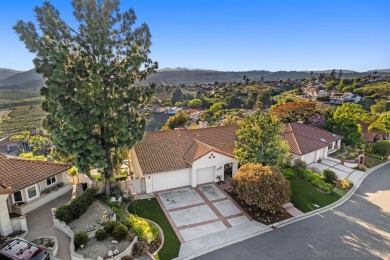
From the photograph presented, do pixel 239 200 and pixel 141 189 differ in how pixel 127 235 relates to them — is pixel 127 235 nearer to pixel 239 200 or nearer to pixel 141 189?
pixel 141 189

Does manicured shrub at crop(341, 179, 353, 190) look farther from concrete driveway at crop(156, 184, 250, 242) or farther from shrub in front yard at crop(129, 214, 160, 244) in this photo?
shrub in front yard at crop(129, 214, 160, 244)

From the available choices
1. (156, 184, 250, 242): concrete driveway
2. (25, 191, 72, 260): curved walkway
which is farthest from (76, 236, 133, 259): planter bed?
(156, 184, 250, 242): concrete driveway

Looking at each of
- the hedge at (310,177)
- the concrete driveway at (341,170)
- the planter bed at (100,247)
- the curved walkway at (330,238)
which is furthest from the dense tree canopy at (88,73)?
the concrete driveway at (341,170)

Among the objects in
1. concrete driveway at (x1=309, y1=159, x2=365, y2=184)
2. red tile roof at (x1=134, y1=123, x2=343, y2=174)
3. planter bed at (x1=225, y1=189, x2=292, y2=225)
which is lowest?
concrete driveway at (x1=309, y1=159, x2=365, y2=184)

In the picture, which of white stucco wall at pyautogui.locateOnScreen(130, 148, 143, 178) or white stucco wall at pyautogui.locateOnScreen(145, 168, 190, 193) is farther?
white stucco wall at pyautogui.locateOnScreen(130, 148, 143, 178)

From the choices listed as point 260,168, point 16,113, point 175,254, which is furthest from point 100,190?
point 16,113

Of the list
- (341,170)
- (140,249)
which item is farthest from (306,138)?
(140,249)

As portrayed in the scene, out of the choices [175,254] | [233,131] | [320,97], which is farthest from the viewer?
[320,97]
